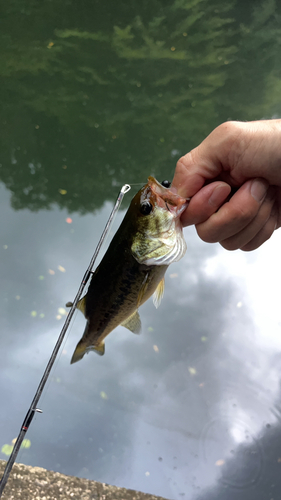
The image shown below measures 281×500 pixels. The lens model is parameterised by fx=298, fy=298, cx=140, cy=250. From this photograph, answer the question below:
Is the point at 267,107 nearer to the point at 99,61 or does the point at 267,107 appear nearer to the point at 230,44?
the point at 230,44

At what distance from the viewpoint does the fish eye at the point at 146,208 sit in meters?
1.51

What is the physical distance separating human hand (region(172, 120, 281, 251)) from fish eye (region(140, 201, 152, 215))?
21 centimetres

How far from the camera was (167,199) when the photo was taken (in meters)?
1.54

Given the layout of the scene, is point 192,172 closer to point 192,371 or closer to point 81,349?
point 81,349

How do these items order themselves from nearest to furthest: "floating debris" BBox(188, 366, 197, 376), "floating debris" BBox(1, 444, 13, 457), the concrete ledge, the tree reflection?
the concrete ledge, "floating debris" BBox(1, 444, 13, 457), "floating debris" BBox(188, 366, 197, 376), the tree reflection

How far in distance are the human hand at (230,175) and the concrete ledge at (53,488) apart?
2520mm

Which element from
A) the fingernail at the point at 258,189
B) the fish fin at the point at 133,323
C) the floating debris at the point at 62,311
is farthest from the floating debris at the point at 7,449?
the fingernail at the point at 258,189

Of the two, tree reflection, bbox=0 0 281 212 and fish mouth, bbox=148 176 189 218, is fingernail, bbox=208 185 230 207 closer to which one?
fish mouth, bbox=148 176 189 218

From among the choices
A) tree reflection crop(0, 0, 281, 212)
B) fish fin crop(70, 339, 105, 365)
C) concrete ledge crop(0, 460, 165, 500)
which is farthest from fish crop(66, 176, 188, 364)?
tree reflection crop(0, 0, 281, 212)

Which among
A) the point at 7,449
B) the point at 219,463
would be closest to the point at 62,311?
the point at 7,449

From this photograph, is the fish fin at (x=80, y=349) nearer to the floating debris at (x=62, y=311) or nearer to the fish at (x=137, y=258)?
the fish at (x=137, y=258)

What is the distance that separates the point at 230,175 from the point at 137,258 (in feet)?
2.31

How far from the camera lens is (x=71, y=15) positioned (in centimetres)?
656

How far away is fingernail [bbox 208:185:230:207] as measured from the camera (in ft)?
5.09
